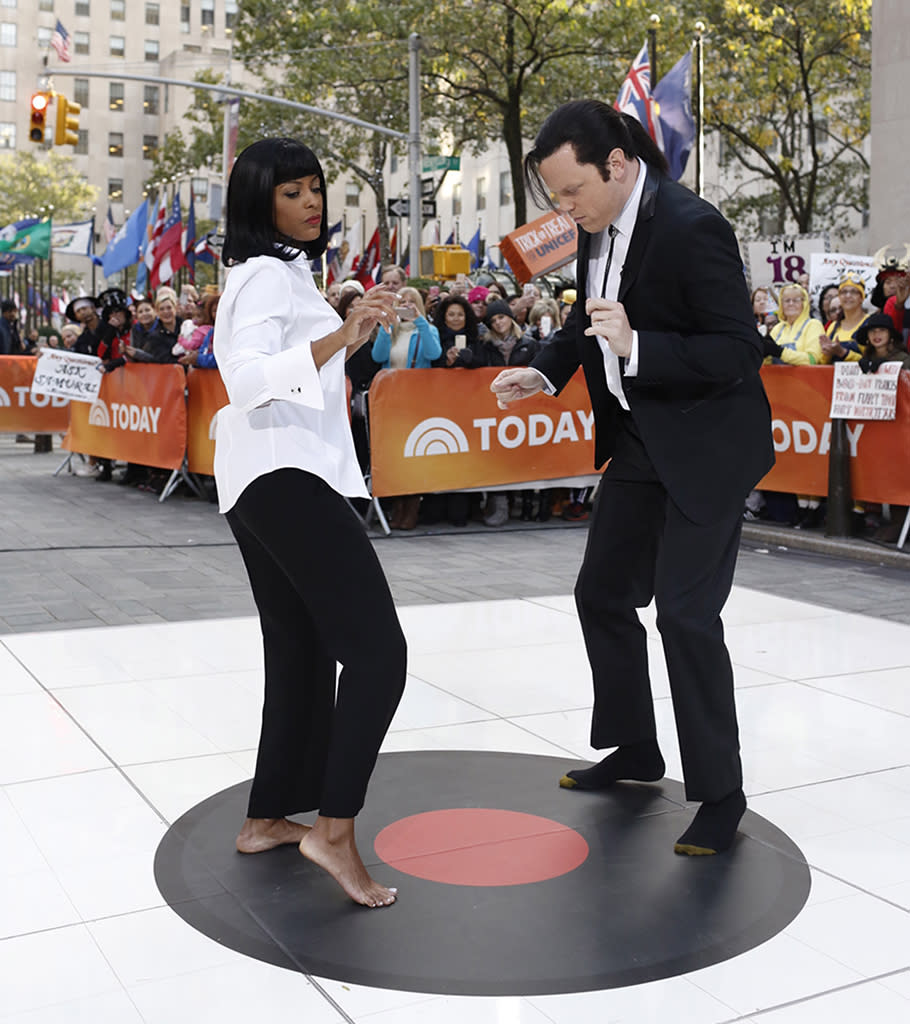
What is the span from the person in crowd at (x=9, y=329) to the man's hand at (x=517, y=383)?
15177mm

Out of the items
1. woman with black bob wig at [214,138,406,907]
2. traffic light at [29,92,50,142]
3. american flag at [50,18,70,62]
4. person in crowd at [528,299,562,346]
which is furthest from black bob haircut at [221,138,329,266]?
american flag at [50,18,70,62]

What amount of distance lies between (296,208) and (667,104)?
42.1 ft

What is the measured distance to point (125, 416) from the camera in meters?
14.0

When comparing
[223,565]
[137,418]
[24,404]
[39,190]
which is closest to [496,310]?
[223,565]

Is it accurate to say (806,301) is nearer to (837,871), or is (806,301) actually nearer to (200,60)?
(837,871)

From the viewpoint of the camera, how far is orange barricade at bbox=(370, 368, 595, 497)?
35.8ft

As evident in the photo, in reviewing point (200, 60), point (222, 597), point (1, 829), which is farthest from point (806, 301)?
point (200, 60)

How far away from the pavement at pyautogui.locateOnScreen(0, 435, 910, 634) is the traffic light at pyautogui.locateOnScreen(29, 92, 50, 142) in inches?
472

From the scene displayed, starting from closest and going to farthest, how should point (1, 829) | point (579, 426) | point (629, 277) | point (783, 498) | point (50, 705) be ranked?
point (629, 277) → point (1, 829) → point (50, 705) → point (783, 498) → point (579, 426)

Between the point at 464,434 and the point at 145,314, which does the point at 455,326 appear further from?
the point at 145,314

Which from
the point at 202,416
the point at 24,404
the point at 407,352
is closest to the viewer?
the point at 407,352

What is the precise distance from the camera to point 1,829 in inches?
149

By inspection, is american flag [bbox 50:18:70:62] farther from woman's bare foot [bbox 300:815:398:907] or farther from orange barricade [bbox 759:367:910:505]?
woman's bare foot [bbox 300:815:398:907]

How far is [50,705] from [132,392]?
9.04m
